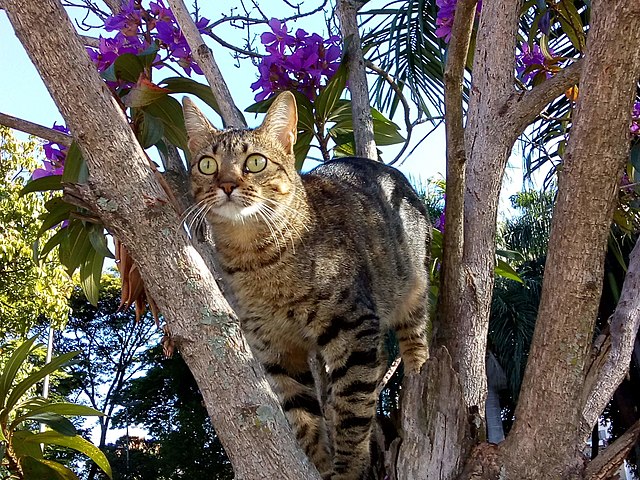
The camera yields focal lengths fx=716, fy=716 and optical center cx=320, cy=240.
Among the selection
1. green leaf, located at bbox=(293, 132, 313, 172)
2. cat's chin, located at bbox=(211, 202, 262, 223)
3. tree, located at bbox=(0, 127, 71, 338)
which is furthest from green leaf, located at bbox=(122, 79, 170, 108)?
tree, located at bbox=(0, 127, 71, 338)

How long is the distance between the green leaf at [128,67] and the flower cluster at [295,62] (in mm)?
607

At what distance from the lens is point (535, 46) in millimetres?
2900

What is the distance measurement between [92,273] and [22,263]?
26.0 feet

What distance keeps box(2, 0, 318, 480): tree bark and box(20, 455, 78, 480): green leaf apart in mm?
1356

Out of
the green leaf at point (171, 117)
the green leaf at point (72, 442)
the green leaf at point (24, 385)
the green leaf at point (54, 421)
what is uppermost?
the green leaf at point (171, 117)

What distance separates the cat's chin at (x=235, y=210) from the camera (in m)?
2.33

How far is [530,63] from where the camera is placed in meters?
2.81

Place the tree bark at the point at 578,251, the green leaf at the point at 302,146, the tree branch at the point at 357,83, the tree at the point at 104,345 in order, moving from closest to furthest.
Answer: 1. the tree bark at the point at 578,251
2. the tree branch at the point at 357,83
3. the green leaf at the point at 302,146
4. the tree at the point at 104,345

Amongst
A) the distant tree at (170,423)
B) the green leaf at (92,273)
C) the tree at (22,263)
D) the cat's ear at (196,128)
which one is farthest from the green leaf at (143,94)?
the distant tree at (170,423)

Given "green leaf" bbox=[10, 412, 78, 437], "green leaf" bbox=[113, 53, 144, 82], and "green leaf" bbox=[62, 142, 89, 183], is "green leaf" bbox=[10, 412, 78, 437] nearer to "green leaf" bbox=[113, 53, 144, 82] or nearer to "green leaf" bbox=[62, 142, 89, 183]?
"green leaf" bbox=[62, 142, 89, 183]

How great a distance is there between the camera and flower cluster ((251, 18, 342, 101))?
110 inches

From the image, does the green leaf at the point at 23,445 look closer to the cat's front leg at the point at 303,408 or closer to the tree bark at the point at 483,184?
the cat's front leg at the point at 303,408

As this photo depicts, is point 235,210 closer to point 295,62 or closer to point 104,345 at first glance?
point 295,62

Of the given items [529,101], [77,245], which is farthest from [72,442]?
[529,101]
